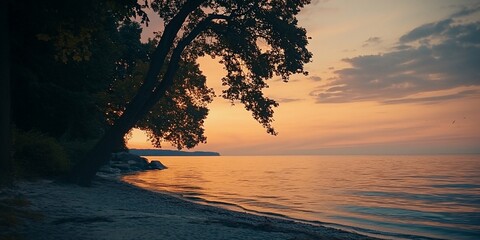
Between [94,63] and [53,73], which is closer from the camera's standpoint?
[53,73]

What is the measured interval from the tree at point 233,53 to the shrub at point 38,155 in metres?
2.15

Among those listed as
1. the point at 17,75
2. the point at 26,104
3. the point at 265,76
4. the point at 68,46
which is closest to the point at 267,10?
the point at 265,76

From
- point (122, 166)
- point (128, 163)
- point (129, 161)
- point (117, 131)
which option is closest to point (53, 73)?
point (117, 131)

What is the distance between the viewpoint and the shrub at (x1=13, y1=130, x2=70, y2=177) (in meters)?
18.1

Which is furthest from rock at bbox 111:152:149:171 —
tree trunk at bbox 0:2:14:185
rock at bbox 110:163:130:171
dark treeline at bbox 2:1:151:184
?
tree trunk at bbox 0:2:14:185

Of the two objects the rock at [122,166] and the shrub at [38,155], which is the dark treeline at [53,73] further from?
the rock at [122,166]

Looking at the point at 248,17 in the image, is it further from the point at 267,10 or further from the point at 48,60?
the point at 48,60

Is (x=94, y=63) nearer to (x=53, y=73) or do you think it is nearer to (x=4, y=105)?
(x=53, y=73)

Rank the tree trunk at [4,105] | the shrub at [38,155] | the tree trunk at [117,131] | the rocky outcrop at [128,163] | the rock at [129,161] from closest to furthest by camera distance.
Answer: the tree trunk at [4,105]
the tree trunk at [117,131]
the shrub at [38,155]
the rocky outcrop at [128,163]
the rock at [129,161]

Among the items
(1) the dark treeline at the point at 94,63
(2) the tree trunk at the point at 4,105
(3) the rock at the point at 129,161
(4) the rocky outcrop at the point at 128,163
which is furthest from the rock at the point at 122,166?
(2) the tree trunk at the point at 4,105

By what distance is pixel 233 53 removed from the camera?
21.6 meters

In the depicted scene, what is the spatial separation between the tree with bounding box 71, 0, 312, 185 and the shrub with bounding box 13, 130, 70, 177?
2.15 metres

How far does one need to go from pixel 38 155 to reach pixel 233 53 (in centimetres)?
1161

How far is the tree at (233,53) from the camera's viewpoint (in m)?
18.1
